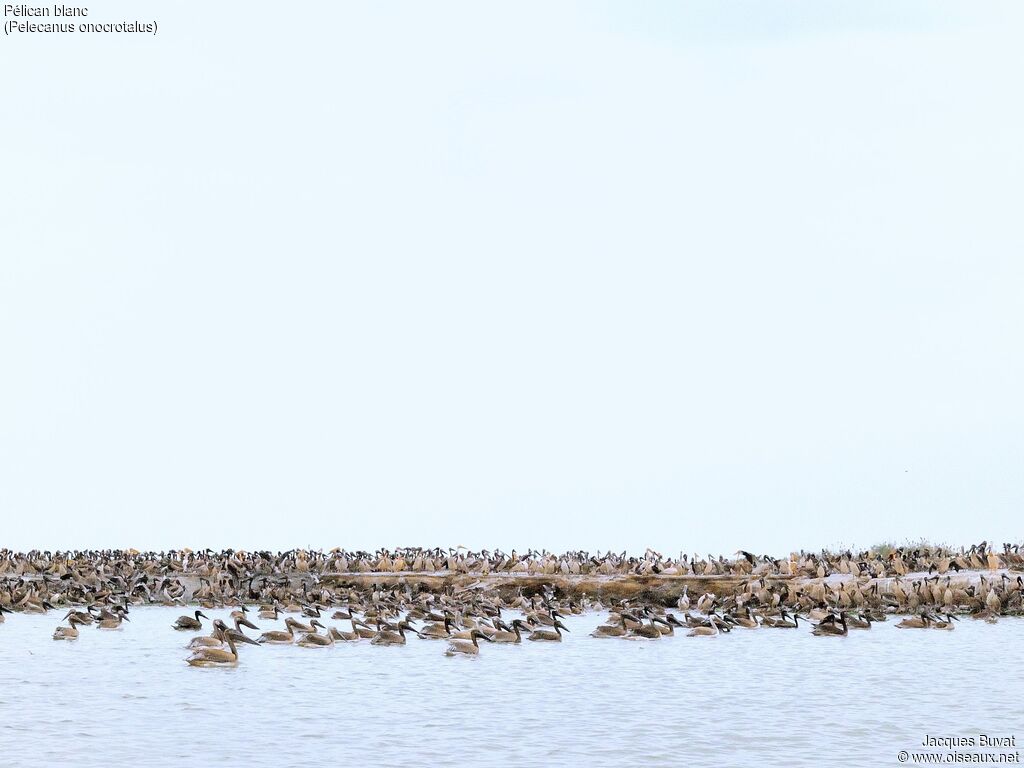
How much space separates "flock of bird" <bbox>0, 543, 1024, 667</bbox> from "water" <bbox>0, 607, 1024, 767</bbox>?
2.90ft

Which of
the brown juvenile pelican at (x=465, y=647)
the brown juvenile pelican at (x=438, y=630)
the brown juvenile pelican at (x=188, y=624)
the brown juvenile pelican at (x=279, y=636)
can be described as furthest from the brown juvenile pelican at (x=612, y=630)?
the brown juvenile pelican at (x=188, y=624)

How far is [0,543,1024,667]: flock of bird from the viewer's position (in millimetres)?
28578

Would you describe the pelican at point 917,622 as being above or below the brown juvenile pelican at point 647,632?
above

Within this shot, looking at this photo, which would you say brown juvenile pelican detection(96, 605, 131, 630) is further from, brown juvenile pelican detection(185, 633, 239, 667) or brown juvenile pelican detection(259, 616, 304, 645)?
brown juvenile pelican detection(185, 633, 239, 667)

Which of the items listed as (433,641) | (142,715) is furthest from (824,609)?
(142,715)

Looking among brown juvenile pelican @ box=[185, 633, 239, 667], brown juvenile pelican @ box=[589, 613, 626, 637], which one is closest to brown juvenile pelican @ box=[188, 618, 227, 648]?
brown juvenile pelican @ box=[185, 633, 239, 667]

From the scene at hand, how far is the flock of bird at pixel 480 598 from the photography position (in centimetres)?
2858

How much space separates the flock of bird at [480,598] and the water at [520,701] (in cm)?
88

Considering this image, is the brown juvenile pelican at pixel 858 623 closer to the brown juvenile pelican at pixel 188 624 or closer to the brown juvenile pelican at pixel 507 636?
the brown juvenile pelican at pixel 507 636

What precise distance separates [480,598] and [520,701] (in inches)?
624

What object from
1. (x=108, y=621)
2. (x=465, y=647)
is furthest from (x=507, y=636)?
(x=108, y=621)

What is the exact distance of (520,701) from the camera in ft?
62.6

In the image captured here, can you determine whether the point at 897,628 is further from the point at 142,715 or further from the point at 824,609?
the point at 142,715

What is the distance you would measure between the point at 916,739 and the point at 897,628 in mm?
14674
